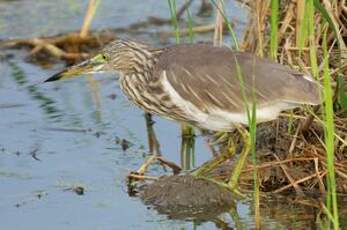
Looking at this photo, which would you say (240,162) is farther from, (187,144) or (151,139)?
(151,139)

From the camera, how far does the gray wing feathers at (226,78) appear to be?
18.5ft

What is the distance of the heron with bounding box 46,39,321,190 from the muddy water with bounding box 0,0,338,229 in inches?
17.4

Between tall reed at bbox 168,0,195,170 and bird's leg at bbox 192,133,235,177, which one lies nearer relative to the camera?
bird's leg at bbox 192,133,235,177

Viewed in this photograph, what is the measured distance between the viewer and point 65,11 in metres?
9.97

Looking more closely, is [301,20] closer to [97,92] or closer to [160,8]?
[97,92]

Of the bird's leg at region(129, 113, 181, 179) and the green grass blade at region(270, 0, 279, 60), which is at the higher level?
the green grass blade at region(270, 0, 279, 60)

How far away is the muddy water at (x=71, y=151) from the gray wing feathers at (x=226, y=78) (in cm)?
53

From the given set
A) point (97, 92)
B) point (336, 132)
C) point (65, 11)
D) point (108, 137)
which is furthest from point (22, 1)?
point (336, 132)

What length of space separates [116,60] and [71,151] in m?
0.77

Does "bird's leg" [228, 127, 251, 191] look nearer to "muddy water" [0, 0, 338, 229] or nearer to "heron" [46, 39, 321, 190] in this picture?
"heron" [46, 39, 321, 190]

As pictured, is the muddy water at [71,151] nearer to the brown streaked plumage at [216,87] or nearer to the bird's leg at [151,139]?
the bird's leg at [151,139]

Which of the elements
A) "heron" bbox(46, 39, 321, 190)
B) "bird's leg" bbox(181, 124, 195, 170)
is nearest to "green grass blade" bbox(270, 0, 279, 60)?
"heron" bbox(46, 39, 321, 190)

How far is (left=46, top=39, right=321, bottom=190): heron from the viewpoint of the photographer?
5.64 m

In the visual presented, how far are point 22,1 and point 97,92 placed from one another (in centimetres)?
233
